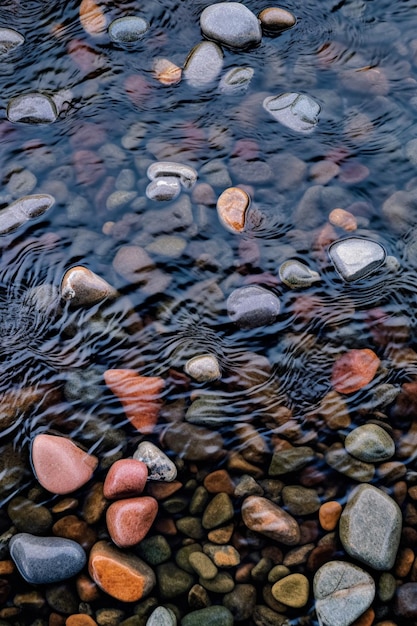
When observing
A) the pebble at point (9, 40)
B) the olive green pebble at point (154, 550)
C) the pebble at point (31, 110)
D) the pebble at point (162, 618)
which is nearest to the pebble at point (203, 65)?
the pebble at point (31, 110)

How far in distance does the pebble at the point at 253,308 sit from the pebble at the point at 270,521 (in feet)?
2.87

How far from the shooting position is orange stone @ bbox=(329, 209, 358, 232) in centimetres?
322

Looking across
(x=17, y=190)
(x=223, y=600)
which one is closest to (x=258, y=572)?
(x=223, y=600)

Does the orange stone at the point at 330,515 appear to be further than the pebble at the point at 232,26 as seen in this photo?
No

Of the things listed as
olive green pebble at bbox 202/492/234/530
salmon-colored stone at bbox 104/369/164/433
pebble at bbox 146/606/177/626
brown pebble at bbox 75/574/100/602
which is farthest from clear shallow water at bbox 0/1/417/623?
brown pebble at bbox 75/574/100/602

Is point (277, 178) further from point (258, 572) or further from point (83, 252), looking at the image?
point (258, 572)

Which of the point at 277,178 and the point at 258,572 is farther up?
the point at 277,178

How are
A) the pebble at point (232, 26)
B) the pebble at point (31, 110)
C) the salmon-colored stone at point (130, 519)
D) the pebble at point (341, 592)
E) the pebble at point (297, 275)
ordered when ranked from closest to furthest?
the pebble at point (341, 592) → the salmon-colored stone at point (130, 519) → the pebble at point (297, 275) → the pebble at point (31, 110) → the pebble at point (232, 26)

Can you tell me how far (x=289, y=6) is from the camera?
4043mm

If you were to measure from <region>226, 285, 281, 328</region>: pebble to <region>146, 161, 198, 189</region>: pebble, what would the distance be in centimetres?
79

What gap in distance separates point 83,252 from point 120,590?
5.50ft

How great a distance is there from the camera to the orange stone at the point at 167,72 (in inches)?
147

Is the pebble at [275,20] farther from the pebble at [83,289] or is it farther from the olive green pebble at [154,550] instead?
the olive green pebble at [154,550]

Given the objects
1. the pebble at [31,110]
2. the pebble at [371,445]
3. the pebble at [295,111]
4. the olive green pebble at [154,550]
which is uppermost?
the pebble at [31,110]
